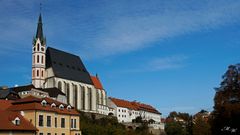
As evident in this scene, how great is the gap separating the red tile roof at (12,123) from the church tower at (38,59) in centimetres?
6855

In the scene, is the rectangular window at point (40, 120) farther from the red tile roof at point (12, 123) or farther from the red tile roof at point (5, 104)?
the red tile roof at point (5, 104)

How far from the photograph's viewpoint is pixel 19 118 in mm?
48125

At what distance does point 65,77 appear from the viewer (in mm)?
123375

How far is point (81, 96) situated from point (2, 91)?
1694 inches

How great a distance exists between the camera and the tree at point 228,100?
156ft

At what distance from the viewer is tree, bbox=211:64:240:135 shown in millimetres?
47594

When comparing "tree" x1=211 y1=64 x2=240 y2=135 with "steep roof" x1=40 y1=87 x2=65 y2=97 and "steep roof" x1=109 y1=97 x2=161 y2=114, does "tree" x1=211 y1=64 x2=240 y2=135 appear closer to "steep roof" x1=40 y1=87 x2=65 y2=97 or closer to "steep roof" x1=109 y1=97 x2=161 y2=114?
"steep roof" x1=40 y1=87 x2=65 y2=97

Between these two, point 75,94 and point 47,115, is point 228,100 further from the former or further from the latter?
point 75,94

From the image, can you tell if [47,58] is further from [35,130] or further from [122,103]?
[35,130]

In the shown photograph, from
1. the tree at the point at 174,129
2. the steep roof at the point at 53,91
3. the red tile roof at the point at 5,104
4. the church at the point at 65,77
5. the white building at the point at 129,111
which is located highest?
the church at the point at 65,77

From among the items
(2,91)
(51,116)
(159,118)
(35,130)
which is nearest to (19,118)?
(35,130)

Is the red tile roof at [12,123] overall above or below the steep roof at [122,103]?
below

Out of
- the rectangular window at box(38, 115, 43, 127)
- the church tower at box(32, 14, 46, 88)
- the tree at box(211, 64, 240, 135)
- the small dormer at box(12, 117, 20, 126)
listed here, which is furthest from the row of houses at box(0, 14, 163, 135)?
the tree at box(211, 64, 240, 135)

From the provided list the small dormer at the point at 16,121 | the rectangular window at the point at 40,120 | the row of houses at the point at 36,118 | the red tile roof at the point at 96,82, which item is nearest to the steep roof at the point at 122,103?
the red tile roof at the point at 96,82
